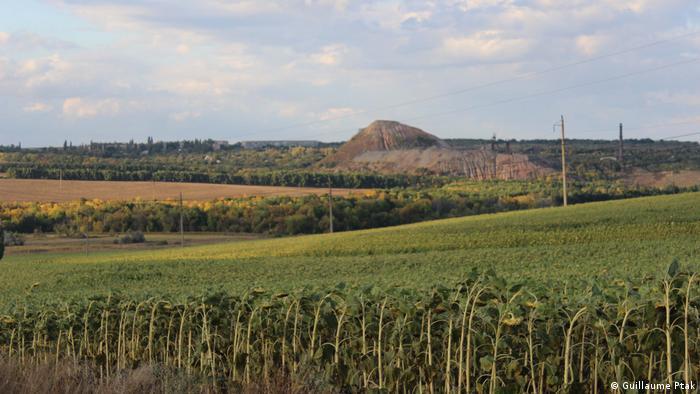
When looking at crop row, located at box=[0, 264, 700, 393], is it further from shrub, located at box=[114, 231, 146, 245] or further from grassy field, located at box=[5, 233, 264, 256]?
Result: shrub, located at box=[114, 231, 146, 245]

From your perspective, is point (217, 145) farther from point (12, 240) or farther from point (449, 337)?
point (449, 337)

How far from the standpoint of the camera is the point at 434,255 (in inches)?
1385

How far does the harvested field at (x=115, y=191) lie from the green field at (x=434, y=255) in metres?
Result: 42.6

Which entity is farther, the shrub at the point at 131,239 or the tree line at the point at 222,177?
the tree line at the point at 222,177

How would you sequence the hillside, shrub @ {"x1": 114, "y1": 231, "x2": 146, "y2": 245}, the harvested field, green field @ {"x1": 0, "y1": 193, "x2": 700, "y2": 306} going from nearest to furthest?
green field @ {"x1": 0, "y1": 193, "x2": 700, "y2": 306}, shrub @ {"x1": 114, "y1": 231, "x2": 146, "y2": 245}, the harvested field, the hillside

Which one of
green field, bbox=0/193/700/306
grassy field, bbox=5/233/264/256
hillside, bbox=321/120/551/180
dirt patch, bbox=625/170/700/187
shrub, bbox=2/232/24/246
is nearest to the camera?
green field, bbox=0/193/700/306

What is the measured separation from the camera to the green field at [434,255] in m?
28.3

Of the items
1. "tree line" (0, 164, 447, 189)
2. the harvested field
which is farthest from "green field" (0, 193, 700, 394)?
"tree line" (0, 164, 447, 189)

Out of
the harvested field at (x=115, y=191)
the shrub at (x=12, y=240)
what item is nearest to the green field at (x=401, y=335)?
the shrub at (x=12, y=240)

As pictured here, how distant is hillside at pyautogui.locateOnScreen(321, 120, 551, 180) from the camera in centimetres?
13875

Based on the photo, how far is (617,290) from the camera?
822cm

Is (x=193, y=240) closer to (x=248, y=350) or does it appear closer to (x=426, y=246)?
(x=426, y=246)

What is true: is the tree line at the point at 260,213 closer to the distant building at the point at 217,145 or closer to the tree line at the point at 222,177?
the tree line at the point at 222,177

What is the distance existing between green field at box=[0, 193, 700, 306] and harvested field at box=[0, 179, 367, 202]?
140ft
